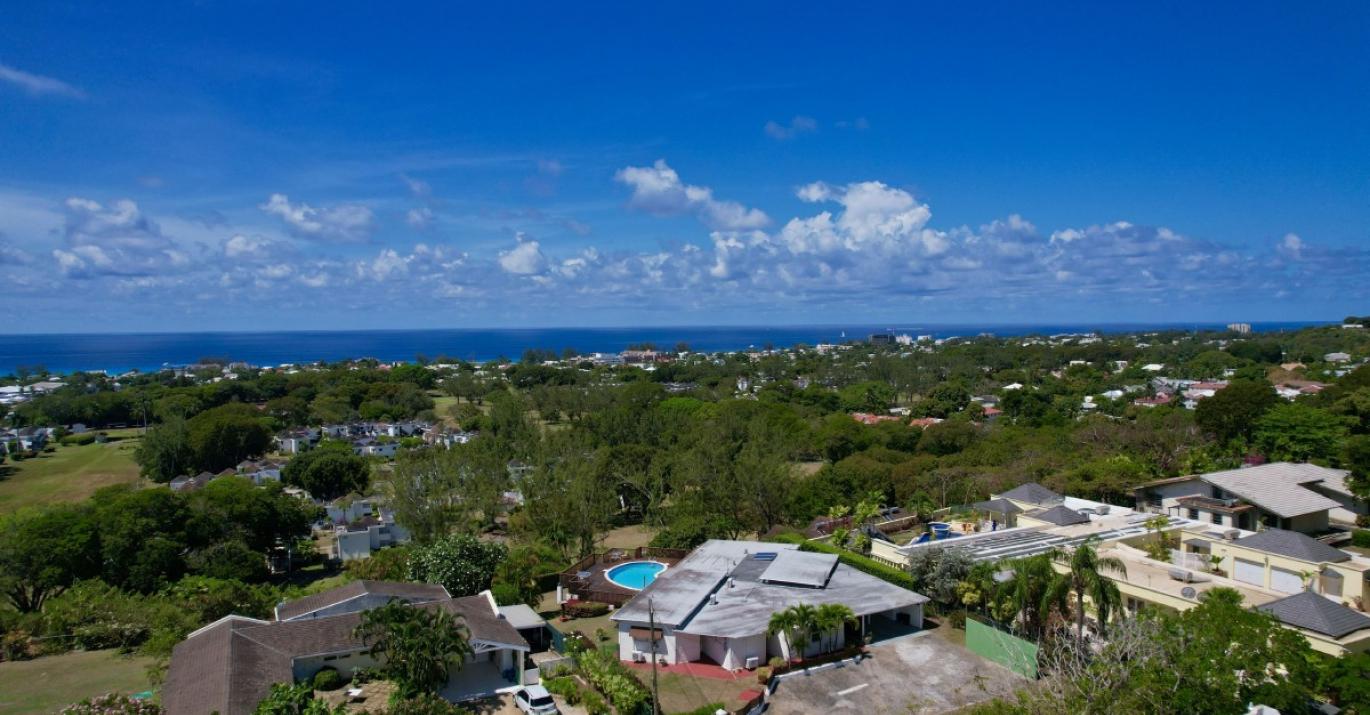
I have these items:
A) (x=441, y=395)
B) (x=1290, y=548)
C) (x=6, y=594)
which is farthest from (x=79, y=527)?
(x=441, y=395)

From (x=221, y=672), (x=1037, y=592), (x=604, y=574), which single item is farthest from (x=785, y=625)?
(x=221, y=672)

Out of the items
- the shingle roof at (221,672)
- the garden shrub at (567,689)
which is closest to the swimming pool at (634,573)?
the garden shrub at (567,689)

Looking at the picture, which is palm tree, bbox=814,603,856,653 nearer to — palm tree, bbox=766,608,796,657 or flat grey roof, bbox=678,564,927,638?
palm tree, bbox=766,608,796,657

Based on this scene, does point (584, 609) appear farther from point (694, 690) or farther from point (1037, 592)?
A: point (1037, 592)

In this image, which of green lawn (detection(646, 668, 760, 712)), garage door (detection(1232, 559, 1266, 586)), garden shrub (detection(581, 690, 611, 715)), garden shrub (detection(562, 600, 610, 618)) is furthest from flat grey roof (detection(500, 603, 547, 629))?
garage door (detection(1232, 559, 1266, 586))

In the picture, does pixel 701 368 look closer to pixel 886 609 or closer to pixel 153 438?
pixel 153 438

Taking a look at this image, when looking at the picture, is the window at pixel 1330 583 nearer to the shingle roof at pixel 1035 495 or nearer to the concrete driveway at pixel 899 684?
the concrete driveway at pixel 899 684
